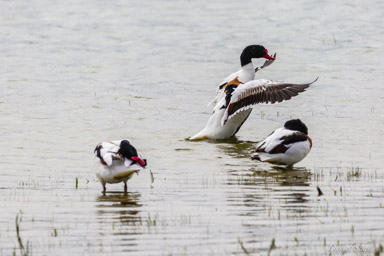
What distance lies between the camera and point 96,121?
51.6 ft

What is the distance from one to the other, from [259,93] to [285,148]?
103 inches

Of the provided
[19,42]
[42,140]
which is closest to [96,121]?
[42,140]

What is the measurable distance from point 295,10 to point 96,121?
17.6m

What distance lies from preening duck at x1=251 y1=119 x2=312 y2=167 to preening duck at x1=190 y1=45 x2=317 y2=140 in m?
2.05

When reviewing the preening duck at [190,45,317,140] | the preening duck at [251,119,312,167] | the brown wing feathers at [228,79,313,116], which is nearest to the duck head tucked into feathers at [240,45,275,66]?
the preening duck at [190,45,317,140]

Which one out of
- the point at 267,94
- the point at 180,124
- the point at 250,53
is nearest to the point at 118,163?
the point at 267,94

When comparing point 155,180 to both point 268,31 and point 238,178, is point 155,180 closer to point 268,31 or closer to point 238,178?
point 238,178

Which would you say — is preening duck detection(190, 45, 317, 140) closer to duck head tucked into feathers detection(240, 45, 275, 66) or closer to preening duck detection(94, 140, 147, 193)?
duck head tucked into feathers detection(240, 45, 275, 66)

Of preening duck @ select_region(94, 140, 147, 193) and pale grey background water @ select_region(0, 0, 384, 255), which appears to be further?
preening duck @ select_region(94, 140, 147, 193)

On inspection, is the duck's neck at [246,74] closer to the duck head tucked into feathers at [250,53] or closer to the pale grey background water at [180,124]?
the duck head tucked into feathers at [250,53]

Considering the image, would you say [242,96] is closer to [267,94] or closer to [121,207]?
[267,94]

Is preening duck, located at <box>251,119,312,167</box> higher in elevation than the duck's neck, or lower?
lower

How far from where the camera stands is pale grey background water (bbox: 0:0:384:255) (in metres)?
7.13

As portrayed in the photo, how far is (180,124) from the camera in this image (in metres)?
15.6
